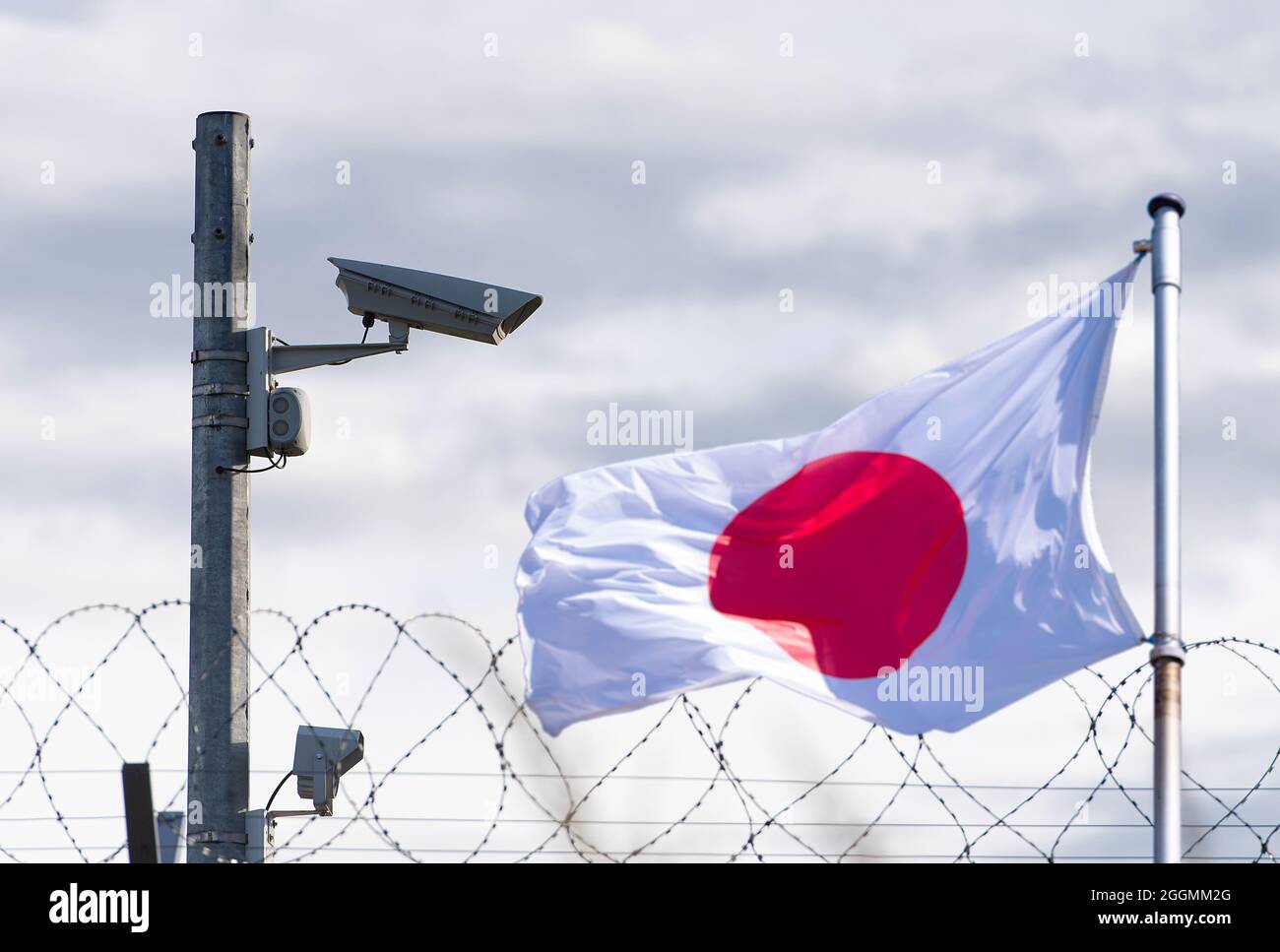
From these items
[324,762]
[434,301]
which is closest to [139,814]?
[324,762]

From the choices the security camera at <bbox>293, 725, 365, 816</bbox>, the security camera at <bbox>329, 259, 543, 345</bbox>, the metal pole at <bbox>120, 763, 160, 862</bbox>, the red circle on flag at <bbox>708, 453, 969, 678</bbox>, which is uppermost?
the security camera at <bbox>329, 259, 543, 345</bbox>

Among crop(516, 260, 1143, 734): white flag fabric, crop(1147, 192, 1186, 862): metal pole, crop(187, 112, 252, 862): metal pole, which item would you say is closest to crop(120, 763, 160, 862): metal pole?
crop(516, 260, 1143, 734): white flag fabric

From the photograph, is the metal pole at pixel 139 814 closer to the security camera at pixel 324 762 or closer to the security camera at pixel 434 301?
the security camera at pixel 324 762

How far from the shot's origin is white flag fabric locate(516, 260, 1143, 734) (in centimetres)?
772

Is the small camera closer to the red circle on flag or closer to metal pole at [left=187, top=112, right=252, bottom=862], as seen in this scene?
metal pole at [left=187, top=112, right=252, bottom=862]

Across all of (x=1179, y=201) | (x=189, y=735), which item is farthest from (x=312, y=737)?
(x=1179, y=201)

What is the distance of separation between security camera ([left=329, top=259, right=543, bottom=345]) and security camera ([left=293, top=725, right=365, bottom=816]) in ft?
7.34

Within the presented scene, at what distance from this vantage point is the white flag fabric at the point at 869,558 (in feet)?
25.3

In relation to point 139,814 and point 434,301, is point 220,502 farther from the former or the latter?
point 139,814

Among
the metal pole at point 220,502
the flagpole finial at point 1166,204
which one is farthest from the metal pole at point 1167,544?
the metal pole at point 220,502
